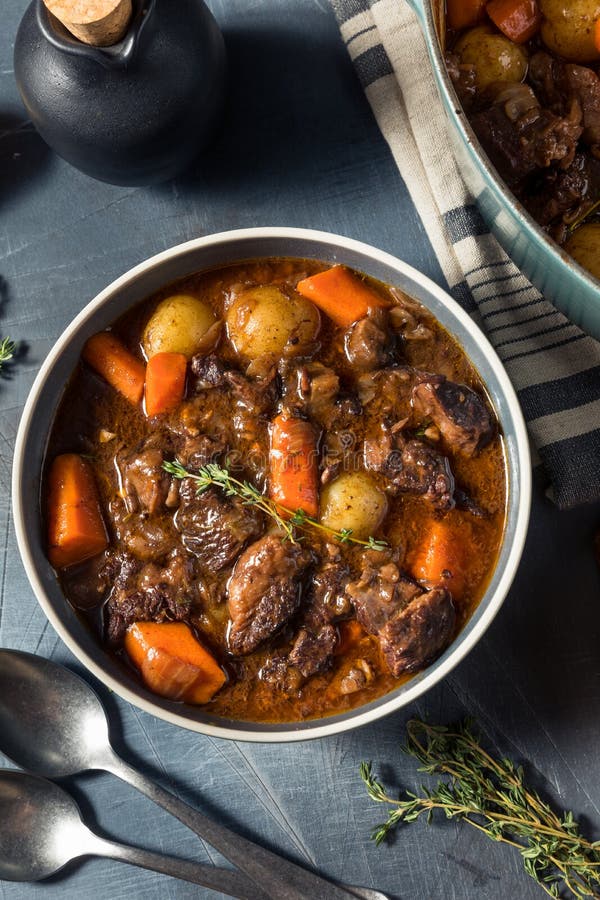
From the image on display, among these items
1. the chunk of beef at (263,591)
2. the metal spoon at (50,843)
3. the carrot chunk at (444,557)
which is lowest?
the metal spoon at (50,843)

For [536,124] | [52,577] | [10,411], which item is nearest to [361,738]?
[52,577]

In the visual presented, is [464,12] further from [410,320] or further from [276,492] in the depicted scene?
[276,492]

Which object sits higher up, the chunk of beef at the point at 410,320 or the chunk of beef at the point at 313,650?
the chunk of beef at the point at 410,320

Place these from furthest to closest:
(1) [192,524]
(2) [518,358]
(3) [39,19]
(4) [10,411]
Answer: (4) [10,411], (2) [518,358], (1) [192,524], (3) [39,19]

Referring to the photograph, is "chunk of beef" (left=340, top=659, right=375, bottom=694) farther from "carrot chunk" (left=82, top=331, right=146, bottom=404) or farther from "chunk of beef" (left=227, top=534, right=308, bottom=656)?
"carrot chunk" (left=82, top=331, right=146, bottom=404)

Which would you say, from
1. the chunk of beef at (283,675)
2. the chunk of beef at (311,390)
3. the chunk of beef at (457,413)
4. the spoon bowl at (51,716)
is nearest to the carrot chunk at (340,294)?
Result: the chunk of beef at (311,390)

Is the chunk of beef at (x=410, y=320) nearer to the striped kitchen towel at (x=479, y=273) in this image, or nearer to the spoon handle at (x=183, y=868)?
the striped kitchen towel at (x=479, y=273)

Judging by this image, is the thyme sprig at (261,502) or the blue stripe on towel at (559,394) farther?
the blue stripe on towel at (559,394)

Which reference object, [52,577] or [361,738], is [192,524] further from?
[361,738]

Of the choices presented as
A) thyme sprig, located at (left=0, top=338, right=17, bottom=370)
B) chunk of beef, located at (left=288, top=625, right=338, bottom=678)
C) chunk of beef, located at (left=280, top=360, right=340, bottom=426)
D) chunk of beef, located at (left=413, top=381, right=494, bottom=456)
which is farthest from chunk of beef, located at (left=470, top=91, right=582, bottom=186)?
thyme sprig, located at (left=0, top=338, right=17, bottom=370)
